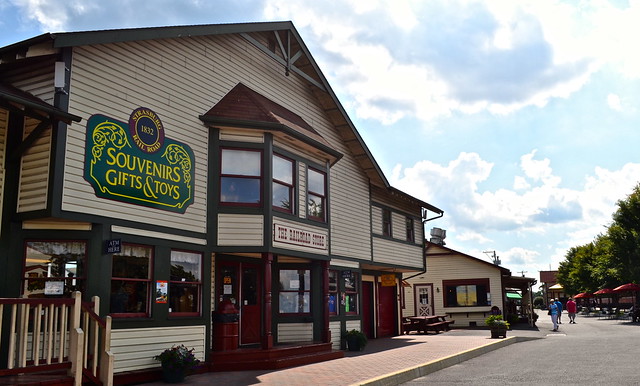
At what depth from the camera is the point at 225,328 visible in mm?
13648

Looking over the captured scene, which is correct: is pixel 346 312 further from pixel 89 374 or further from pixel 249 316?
pixel 89 374

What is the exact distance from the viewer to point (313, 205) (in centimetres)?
1631

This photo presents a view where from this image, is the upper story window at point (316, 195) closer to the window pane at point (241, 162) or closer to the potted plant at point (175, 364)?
the window pane at point (241, 162)

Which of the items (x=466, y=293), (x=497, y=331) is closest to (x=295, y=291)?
(x=497, y=331)

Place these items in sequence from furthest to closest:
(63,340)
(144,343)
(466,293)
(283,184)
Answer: (466,293)
(283,184)
(144,343)
(63,340)

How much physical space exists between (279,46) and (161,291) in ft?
26.8

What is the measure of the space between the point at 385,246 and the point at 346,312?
148 inches

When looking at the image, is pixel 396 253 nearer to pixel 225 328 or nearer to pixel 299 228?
pixel 299 228

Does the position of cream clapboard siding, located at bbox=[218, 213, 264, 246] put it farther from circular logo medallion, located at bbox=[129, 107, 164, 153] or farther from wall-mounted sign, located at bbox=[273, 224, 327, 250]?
circular logo medallion, located at bbox=[129, 107, 164, 153]

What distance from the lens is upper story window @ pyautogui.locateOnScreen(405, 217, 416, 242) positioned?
25.2 m

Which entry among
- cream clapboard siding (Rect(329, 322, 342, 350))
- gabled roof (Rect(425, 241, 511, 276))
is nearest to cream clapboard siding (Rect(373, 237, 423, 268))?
cream clapboard siding (Rect(329, 322, 342, 350))

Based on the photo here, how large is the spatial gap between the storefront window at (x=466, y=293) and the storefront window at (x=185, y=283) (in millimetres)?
24485

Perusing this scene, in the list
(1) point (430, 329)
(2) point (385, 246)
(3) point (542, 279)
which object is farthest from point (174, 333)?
(3) point (542, 279)

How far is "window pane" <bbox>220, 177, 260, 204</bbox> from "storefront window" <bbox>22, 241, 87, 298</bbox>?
3924mm
